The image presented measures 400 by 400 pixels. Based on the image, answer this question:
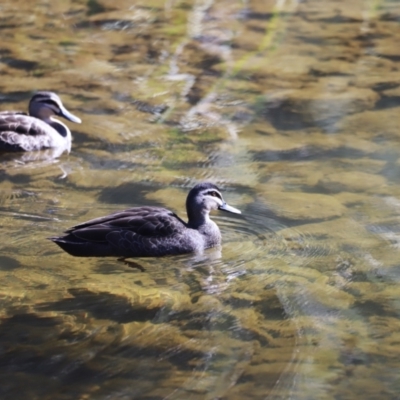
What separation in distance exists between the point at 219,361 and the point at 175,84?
7.31 meters

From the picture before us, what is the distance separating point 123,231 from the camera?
27.0ft

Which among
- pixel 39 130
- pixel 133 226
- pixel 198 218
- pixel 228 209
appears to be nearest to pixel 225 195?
pixel 228 209

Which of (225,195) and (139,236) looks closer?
(139,236)

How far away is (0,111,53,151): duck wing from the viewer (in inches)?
441

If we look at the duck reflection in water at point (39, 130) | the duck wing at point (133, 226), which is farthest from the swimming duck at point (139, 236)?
the duck reflection in water at point (39, 130)

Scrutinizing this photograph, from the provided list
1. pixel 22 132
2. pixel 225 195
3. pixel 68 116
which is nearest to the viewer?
pixel 225 195

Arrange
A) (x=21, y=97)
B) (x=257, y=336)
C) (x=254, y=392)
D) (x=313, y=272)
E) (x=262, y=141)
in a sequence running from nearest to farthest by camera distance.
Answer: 1. (x=254, y=392)
2. (x=257, y=336)
3. (x=313, y=272)
4. (x=262, y=141)
5. (x=21, y=97)

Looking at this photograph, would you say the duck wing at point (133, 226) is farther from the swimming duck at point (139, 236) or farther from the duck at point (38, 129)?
the duck at point (38, 129)

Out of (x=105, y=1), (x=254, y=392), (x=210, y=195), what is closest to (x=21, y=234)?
(x=210, y=195)

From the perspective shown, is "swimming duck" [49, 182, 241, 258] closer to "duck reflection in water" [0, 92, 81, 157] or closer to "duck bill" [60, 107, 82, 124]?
"duck reflection in water" [0, 92, 81, 157]

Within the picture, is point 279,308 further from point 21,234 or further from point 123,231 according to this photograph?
point 21,234

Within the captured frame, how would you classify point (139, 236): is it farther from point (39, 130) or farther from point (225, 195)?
point (39, 130)

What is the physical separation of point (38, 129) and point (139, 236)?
3609 mm

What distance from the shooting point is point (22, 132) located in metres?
11.4
